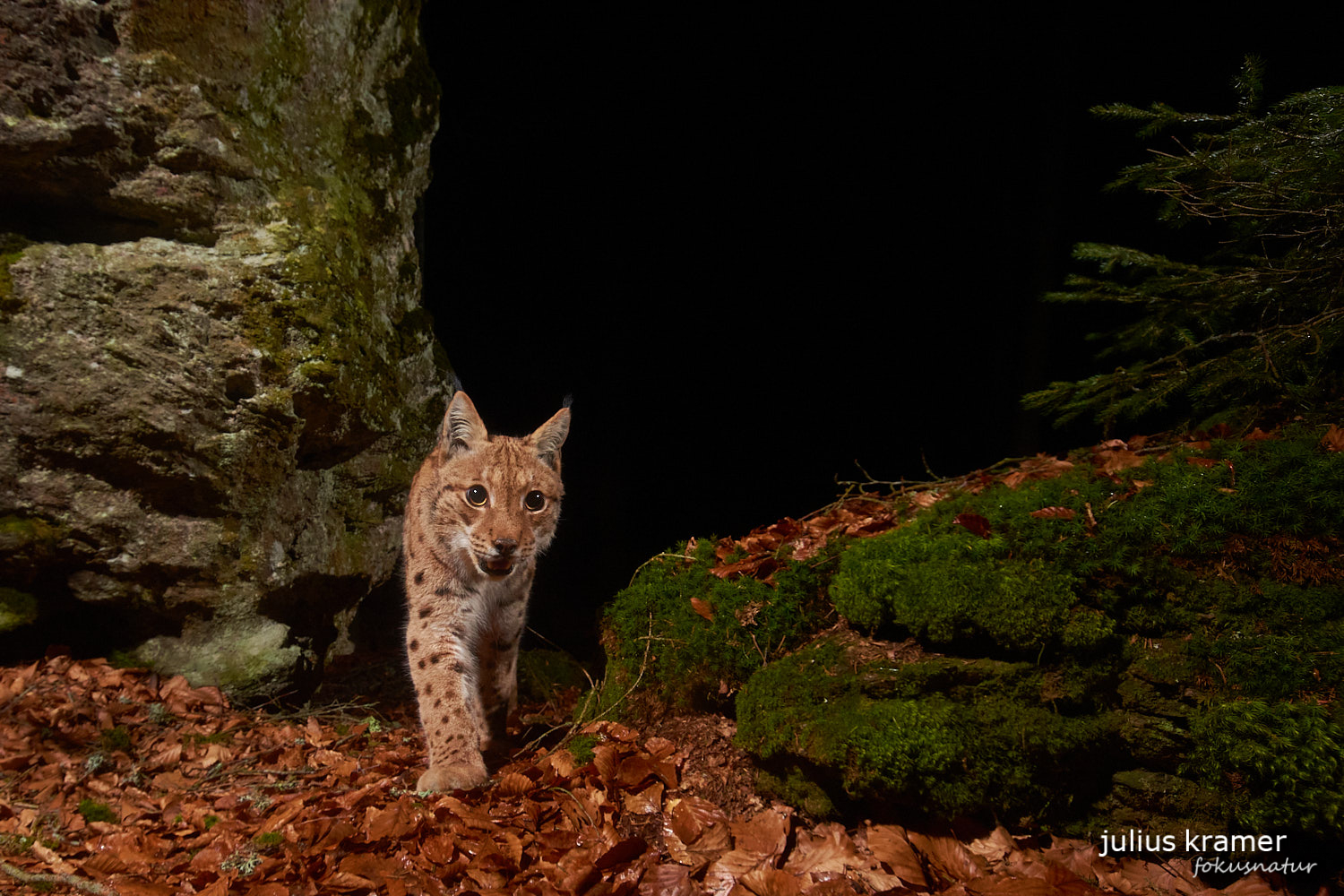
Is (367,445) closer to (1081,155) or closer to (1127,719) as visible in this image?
(1127,719)

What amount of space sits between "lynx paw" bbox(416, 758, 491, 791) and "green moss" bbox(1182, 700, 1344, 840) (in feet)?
11.0

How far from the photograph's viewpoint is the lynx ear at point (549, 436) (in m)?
4.65

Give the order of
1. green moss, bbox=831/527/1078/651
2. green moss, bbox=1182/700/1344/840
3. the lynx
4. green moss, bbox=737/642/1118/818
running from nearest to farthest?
green moss, bbox=1182/700/1344/840 → green moss, bbox=737/642/1118/818 → green moss, bbox=831/527/1078/651 → the lynx

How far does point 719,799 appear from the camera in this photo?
3.21 meters

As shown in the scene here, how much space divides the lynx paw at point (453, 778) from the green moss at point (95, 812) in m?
1.55

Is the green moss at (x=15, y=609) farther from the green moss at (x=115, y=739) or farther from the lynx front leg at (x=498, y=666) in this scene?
the lynx front leg at (x=498, y=666)

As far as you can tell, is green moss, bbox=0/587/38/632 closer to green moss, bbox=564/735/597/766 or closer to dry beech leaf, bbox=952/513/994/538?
green moss, bbox=564/735/597/766

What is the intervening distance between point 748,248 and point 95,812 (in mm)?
7811

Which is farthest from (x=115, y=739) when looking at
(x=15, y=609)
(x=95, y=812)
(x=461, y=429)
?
(x=461, y=429)

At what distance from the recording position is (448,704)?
3.99 m

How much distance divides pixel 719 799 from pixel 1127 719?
185 centimetres

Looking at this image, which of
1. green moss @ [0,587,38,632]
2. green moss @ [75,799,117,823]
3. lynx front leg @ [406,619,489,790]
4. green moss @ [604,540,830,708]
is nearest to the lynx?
lynx front leg @ [406,619,489,790]

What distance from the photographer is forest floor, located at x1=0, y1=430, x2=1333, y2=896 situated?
8.72 feet

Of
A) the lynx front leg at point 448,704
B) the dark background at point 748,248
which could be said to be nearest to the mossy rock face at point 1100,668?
the lynx front leg at point 448,704
